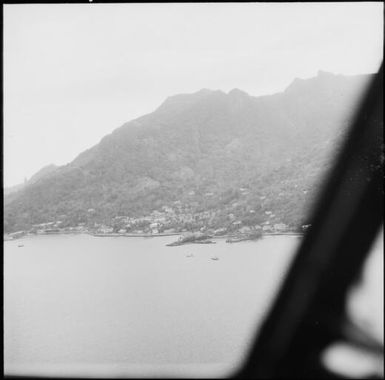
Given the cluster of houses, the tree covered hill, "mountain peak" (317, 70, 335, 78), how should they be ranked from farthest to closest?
"mountain peak" (317, 70, 335, 78), the tree covered hill, the cluster of houses

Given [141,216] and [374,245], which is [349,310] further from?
[141,216]

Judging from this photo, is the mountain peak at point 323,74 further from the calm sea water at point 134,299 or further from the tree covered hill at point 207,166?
the calm sea water at point 134,299

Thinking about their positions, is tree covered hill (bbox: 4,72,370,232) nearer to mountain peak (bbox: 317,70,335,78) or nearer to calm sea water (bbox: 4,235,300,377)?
mountain peak (bbox: 317,70,335,78)

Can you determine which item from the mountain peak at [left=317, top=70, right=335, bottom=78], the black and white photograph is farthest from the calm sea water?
the mountain peak at [left=317, top=70, right=335, bottom=78]

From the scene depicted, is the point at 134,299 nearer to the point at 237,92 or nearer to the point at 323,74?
the point at 237,92

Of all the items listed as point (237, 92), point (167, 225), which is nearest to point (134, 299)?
point (167, 225)

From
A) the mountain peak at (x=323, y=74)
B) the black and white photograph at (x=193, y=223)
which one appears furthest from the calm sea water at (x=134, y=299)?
the mountain peak at (x=323, y=74)
